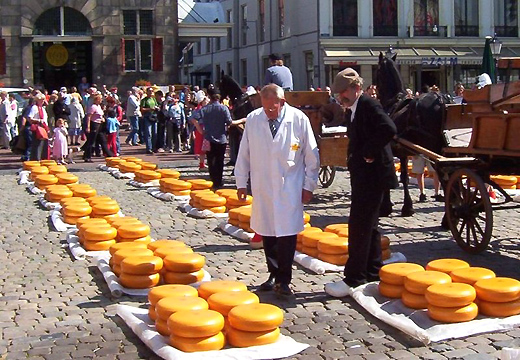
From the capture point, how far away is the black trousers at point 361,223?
743 cm

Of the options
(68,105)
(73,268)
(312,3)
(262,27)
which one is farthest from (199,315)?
(262,27)

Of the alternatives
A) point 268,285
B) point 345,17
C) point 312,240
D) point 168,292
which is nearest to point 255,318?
point 168,292

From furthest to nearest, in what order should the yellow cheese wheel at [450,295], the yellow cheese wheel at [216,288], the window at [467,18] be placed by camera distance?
the window at [467,18] < the yellow cheese wheel at [216,288] < the yellow cheese wheel at [450,295]

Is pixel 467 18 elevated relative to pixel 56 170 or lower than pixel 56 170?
elevated

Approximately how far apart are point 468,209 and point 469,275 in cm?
239

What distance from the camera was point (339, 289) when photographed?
24.5 ft

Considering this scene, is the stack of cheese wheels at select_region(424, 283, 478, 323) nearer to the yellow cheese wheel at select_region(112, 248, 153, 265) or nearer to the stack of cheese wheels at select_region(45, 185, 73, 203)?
the yellow cheese wheel at select_region(112, 248, 153, 265)

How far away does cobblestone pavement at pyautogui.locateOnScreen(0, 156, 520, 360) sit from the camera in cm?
610

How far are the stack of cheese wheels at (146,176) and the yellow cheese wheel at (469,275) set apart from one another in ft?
32.7

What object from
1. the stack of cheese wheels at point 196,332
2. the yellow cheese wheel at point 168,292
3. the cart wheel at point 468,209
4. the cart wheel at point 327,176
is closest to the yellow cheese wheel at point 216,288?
the yellow cheese wheel at point 168,292

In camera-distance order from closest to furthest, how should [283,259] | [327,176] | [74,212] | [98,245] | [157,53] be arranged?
[283,259] < [98,245] < [74,212] < [327,176] < [157,53]

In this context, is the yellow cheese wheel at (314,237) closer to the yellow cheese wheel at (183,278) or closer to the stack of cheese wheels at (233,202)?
the yellow cheese wheel at (183,278)

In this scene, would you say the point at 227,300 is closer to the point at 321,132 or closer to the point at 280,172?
the point at 280,172

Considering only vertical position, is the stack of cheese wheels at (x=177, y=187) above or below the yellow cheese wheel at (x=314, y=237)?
above
